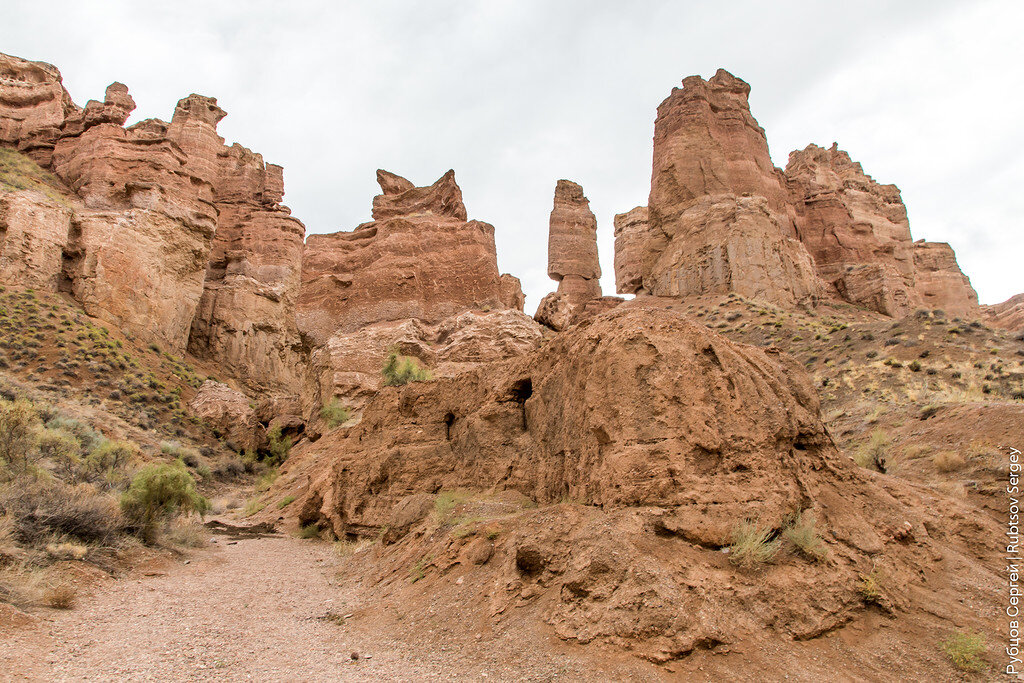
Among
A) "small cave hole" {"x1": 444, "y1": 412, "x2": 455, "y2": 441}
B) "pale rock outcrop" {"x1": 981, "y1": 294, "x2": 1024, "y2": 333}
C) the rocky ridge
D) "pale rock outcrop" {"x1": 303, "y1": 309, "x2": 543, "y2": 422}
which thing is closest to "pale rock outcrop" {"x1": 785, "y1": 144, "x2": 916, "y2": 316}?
the rocky ridge

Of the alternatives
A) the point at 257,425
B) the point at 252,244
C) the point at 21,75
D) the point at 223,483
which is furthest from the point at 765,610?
the point at 21,75

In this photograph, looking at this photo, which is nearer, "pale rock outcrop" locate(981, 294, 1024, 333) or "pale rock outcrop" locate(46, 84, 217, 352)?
"pale rock outcrop" locate(46, 84, 217, 352)

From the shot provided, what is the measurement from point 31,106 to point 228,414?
27.6 meters

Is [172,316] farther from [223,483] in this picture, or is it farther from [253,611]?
[253,611]

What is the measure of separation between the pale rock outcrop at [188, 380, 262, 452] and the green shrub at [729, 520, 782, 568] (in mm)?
24846

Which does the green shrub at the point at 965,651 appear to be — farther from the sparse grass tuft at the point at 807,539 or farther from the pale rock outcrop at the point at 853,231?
the pale rock outcrop at the point at 853,231

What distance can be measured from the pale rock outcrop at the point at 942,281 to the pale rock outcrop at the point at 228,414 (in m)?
53.2

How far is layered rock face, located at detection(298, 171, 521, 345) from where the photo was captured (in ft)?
73.2

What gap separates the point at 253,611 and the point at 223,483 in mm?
16943

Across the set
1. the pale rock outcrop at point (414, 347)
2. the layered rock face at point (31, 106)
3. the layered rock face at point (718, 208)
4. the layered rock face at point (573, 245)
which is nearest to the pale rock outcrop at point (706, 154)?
the layered rock face at point (718, 208)

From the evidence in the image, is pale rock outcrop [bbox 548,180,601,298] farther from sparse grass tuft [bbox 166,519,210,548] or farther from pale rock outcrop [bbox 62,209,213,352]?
sparse grass tuft [bbox 166,519,210,548]

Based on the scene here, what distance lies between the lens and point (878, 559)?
209 inches

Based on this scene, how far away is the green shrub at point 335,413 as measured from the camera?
19391 mm

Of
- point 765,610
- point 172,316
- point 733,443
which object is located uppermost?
point 172,316
